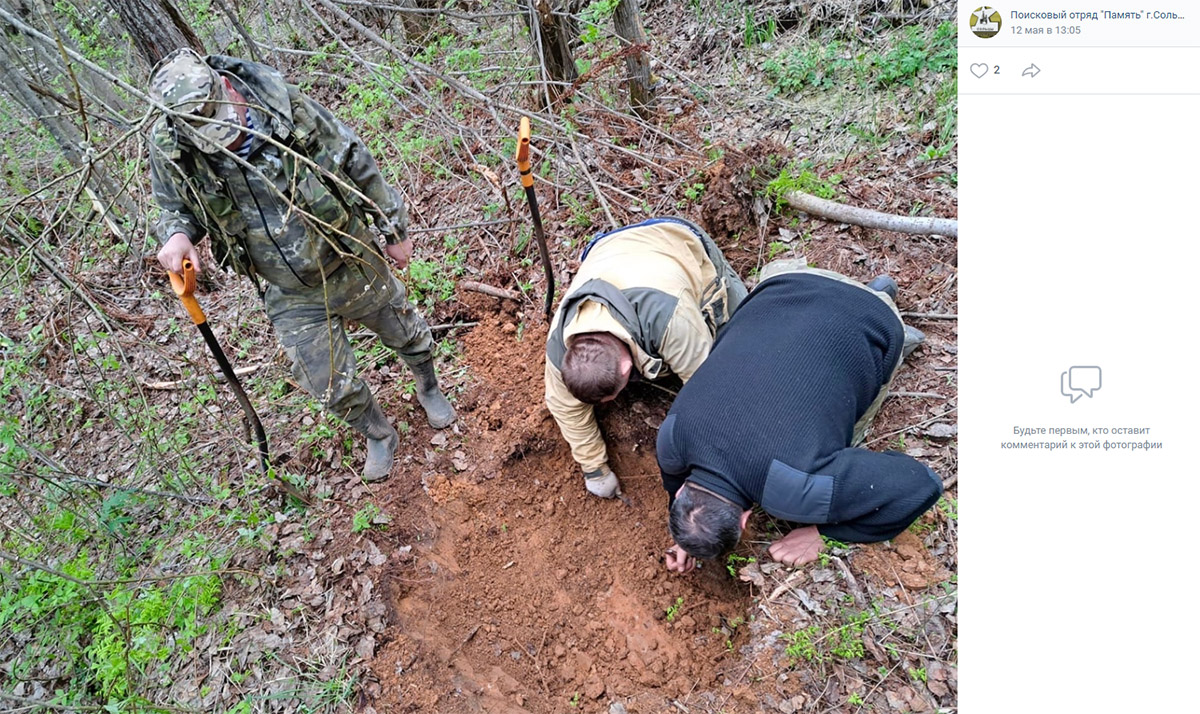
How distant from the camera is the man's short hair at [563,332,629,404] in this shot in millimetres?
2684

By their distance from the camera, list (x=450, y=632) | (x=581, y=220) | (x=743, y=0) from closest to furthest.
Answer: (x=450, y=632), (x=581, y=220), (x=743, y=0)

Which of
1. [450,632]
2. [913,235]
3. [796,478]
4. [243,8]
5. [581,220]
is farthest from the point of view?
[243,8]

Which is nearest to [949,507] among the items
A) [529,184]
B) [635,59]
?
[529,184]

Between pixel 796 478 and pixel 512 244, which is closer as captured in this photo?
pixel 796 478

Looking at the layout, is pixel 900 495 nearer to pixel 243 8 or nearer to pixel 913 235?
pixel 913 235

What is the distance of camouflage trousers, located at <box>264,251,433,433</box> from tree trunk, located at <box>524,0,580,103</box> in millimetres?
2078

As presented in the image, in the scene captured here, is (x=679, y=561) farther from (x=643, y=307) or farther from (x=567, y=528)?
(x=643, y=307)

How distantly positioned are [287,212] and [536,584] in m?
2.05

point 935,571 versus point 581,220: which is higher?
point 581,220

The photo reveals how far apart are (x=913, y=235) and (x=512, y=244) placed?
96.6 inches

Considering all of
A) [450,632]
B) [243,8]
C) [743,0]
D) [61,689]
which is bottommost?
[450,632]

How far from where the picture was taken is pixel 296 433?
148 inches
